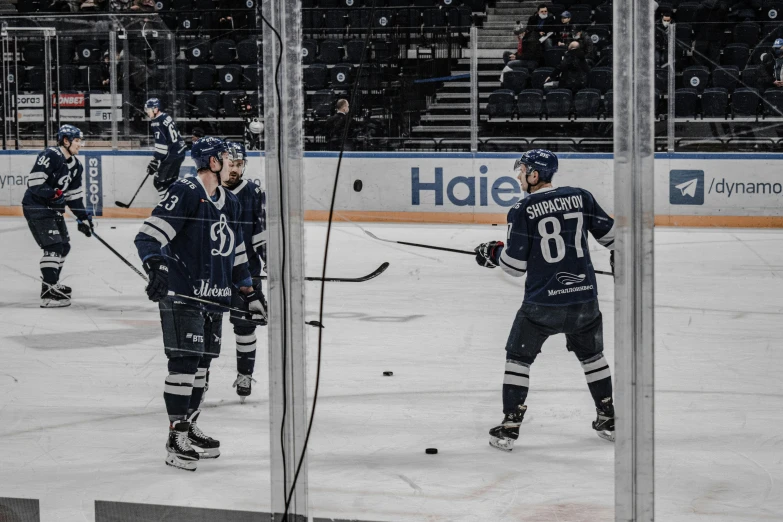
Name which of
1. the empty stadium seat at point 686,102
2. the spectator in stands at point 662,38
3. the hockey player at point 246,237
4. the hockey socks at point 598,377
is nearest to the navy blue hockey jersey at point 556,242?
the hockey socks at point 598,377

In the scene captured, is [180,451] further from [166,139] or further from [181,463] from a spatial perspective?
[166,139]

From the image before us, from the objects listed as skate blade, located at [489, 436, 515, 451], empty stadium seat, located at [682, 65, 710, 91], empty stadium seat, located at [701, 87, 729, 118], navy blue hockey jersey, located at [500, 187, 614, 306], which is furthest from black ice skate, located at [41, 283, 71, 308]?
empty stadium seat, located at [701, 87, 729, 118]

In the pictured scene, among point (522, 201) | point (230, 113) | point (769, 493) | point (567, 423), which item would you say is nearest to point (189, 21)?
point (230, 113)

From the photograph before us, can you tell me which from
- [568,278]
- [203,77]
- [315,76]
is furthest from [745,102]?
[203,77]

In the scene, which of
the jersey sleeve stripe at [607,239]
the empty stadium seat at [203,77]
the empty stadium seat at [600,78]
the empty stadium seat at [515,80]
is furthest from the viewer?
the empty stadium seat at [515,80]

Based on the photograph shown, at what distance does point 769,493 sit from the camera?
3.09m

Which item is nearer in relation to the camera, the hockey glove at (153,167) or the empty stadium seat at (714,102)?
the hockey glove at (153,167)

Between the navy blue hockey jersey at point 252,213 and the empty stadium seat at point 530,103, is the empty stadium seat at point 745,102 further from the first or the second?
the navy blue hockey jersey at point 252,213

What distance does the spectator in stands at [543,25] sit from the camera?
167 inches

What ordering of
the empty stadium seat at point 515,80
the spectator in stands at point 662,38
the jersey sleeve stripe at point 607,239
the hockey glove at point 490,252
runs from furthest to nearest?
the spectator in stands at point 662,38
the empty stadium seat at point 515,80
the hockey glove at point 490,252
the jersey sleeve stripe at point 607,239

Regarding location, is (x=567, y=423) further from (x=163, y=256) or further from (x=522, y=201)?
(x=163, y=256)

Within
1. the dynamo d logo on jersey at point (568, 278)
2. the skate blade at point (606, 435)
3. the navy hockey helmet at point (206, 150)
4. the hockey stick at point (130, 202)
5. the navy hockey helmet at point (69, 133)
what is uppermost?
the navy hockey helmet at point (69, 133)

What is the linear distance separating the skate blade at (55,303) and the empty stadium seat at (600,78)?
2.79 meters

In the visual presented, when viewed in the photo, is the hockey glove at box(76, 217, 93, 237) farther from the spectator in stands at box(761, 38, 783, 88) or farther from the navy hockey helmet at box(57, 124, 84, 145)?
the spectator in stands at box(761, 38, 783, 88)
